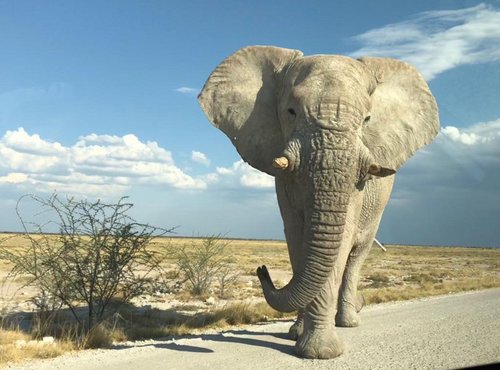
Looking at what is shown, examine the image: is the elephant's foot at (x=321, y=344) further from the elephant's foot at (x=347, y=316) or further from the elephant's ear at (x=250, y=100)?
the elephant's foot at (x=347, y=316)

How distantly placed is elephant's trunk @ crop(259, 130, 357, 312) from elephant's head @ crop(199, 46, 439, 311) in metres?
0.01

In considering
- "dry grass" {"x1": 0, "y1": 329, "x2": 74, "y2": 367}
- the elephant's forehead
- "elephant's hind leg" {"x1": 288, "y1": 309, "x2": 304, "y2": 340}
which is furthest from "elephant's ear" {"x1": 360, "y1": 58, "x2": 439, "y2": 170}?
"dry grass" {"x1": 0, "y1": 329, "x2": 74, "y2": 367}

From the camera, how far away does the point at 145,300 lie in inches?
602

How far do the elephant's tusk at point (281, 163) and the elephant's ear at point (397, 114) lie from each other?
4.82 feet

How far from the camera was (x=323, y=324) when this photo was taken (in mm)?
6438

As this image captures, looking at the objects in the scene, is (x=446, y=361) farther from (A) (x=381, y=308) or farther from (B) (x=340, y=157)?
(A) (x=381, y=308)

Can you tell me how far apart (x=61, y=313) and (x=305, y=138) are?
857cm

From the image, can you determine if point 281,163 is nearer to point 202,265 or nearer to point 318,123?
point 318,123

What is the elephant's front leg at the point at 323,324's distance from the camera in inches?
252

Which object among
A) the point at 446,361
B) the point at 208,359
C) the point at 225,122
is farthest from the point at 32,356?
the point at 446,361

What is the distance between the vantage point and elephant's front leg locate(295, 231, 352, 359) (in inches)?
252

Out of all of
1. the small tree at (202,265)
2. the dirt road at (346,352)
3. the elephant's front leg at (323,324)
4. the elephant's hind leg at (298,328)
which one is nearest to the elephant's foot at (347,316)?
the dirt road at (346,352)

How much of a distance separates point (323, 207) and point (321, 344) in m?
1.81

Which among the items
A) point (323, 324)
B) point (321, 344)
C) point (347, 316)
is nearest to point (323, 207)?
point (323, 324)
